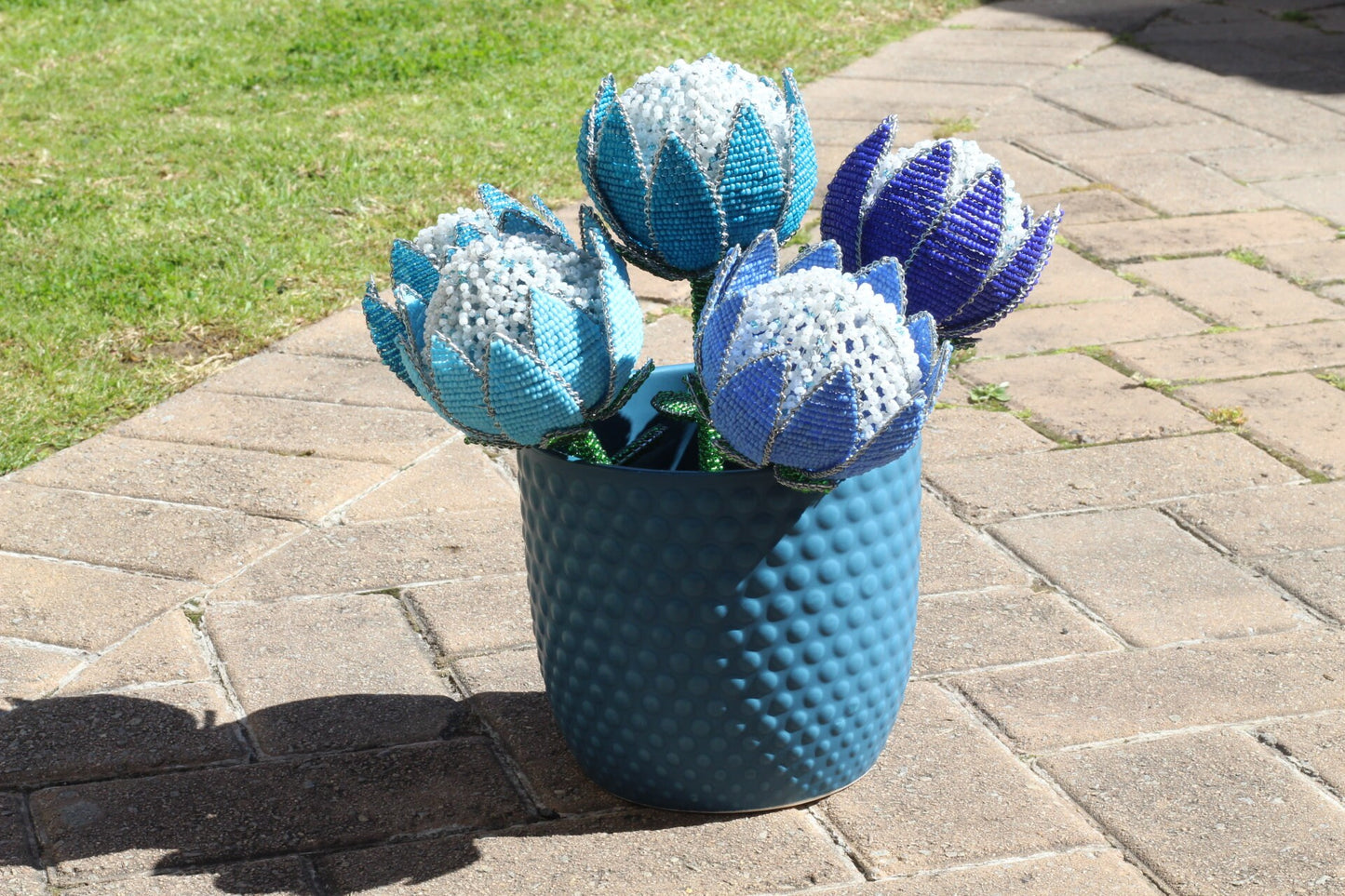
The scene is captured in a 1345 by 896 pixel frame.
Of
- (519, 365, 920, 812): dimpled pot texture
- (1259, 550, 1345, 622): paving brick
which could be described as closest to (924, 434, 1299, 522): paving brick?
(1259, 550, 1345, 622): paving brick

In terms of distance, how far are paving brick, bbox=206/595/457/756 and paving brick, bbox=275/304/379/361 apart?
1000 millimetres

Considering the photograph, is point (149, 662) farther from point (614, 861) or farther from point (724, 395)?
point (724, 395)

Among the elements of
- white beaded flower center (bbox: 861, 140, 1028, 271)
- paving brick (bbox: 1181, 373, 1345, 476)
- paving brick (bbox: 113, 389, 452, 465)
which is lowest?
paving brick (bbox: 113, 389, 452, 465)

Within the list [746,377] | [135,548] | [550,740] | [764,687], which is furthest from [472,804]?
[135,548]

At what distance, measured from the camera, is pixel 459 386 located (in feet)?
5.24

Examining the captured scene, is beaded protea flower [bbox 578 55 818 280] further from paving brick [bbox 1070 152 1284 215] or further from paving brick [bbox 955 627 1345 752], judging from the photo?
paving brick [bbox 1070 152 1284 215]

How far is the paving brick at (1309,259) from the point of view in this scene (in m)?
3.73

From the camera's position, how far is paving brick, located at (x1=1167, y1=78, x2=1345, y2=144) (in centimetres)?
485

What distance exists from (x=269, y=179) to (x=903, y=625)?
119 inches

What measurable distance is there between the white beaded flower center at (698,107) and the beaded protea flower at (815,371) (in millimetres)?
167

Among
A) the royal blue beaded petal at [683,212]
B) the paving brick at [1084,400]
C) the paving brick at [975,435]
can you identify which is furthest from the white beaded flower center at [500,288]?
the paving brick at [1084,400]

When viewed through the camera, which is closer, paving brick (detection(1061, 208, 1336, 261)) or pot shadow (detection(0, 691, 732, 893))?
pot shadow (detection(0, 691, 732, 893))

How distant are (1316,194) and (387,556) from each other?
3040 mm

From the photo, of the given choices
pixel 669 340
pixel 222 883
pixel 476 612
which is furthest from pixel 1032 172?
pixel 222 883
